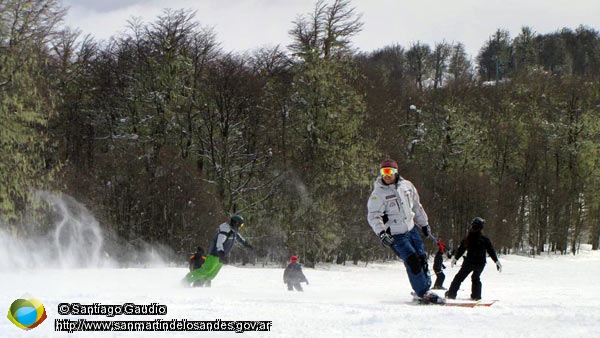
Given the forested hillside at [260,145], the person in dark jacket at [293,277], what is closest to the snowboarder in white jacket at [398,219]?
the person in dark jacket at [293,277]

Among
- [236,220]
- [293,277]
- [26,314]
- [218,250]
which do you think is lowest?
[293,277]

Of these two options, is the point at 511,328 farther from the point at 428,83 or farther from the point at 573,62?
the point at 573,62

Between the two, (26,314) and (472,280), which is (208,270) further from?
(26,314)

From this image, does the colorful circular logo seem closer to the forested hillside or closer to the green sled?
the green sled

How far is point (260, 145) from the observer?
3388 centimetres

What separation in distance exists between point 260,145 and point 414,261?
25.2 metres

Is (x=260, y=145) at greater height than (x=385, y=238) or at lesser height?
greater

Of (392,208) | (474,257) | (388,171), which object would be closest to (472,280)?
(474,257)

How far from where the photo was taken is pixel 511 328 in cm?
578

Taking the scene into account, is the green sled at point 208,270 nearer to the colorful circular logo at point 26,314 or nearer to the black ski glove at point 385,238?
the black ski glove at point 385,238

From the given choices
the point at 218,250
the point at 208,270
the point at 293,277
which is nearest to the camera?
the point at 218,250

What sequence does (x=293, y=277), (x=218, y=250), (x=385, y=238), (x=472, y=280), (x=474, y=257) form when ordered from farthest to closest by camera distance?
1. (x=293, y=277)
2. (x=218, y=250)
3. (x=474, y=257)
4. (x=472, y=280)
5. (x=385, y=238)

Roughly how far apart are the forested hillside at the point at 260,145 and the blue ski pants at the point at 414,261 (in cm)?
1427

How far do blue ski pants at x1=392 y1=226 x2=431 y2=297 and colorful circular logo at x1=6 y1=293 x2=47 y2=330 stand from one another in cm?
496
